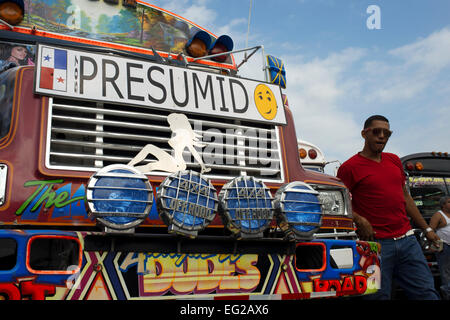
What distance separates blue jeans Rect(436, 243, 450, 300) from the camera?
5.87 metres

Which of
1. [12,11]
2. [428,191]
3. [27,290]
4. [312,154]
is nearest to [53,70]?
[27,290]

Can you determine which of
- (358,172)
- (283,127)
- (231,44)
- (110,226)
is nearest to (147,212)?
(110,226)

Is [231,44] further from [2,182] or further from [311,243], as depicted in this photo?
[2,182]

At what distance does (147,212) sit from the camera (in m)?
2.33

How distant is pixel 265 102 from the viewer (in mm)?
3242

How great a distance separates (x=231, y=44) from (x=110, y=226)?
289cm

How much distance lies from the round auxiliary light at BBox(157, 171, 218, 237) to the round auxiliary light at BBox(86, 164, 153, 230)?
0.09 metres

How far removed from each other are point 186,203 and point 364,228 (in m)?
1.70

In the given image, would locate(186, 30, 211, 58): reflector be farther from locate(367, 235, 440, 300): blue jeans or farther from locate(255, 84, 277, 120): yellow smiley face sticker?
locate(367, 235, 440, 300): blue jeans

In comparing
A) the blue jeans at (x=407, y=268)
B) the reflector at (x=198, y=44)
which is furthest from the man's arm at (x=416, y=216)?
the reflector at (x=198, y=44)

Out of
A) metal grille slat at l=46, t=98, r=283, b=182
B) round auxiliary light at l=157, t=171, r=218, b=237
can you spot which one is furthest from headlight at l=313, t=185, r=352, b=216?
round auxiliary light at l=157, t=171, r=218, b=237

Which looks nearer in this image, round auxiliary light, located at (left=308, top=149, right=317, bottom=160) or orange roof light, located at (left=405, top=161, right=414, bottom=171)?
round auxiliary light, located at (left=308, top=149, right=317, bottom=160)

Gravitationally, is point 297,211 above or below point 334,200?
below

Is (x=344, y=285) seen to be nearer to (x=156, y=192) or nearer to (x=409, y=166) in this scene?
(x=156, y=192)
